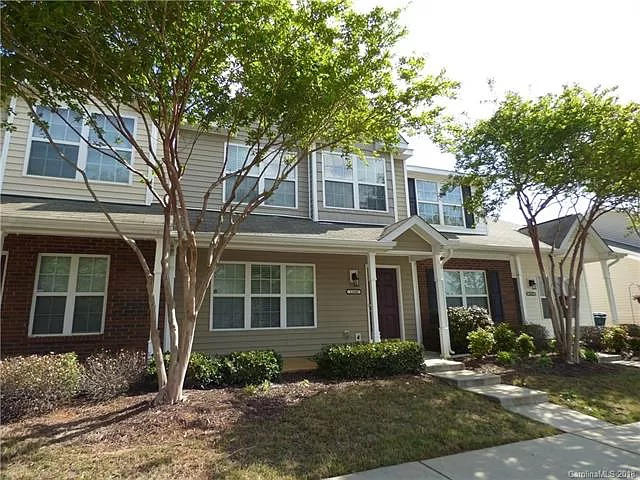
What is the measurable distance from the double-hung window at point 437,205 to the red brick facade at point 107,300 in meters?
8.18

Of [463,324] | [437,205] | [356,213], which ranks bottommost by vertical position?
[463,324]

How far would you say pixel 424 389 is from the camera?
6918 millimetres

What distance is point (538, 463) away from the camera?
13.8 ft

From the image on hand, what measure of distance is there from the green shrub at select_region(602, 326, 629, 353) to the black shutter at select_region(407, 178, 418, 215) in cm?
647

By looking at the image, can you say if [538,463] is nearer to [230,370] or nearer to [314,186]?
[230,370]

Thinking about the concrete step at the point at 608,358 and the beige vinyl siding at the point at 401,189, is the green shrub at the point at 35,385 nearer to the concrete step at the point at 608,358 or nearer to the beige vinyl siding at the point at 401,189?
the beige vinyl siding at the point at 401,189

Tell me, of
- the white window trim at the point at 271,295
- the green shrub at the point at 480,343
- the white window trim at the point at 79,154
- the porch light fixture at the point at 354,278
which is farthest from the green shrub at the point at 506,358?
the white window trim at the point at 79,154

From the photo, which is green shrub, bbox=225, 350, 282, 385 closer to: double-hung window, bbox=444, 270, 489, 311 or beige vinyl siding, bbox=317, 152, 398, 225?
beige vinyl siding, bbox=317, 152, 398, 225

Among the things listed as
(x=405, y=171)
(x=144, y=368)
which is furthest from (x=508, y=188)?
(x=144, y=368)

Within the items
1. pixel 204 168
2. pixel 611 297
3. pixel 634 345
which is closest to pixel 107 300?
pixel 204 168

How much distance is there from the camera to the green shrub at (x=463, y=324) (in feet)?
33.9

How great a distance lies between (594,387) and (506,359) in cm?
186

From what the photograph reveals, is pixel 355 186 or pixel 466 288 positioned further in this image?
pixel 466 288

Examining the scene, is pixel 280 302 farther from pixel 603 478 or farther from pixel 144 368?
pixel 603 478
